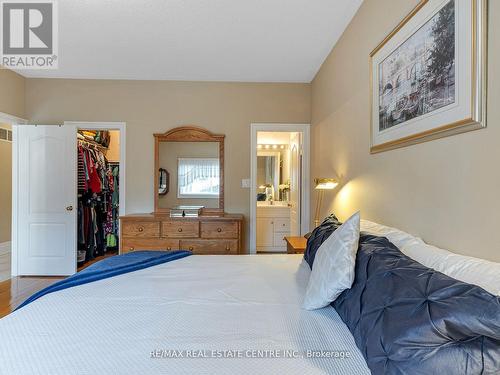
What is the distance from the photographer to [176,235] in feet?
11.0

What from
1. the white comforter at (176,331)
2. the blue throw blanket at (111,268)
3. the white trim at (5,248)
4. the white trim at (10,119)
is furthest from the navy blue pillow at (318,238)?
the white trim at (5,248)

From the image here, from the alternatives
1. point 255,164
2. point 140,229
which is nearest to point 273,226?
point 255,164

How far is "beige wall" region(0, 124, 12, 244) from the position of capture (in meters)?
4.13

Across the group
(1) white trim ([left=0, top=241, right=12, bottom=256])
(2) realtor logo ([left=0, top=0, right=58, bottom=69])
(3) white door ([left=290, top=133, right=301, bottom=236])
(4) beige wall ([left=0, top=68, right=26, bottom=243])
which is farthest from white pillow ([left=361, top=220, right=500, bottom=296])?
(1) white trim ([left=0, top=241, right=12, bottom=256])

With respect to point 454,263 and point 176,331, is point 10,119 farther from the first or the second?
point 454,263

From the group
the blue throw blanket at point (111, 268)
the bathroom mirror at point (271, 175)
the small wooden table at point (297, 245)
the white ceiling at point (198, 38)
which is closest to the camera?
the blue throw blanket at point (111, 268)

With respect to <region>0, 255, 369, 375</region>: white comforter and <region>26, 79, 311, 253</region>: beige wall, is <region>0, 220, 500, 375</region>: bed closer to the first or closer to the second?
<region>0, 255, 369, 375</region>: white comforter

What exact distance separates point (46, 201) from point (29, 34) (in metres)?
1.95

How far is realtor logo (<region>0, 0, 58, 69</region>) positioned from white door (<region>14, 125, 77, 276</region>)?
0.81 m

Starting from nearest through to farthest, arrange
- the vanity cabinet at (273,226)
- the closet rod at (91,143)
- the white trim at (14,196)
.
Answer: the white trim at (14,196) < the closet rod at (91,143) < the vanity cabinet at (273,226)

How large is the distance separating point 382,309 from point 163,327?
0.78m

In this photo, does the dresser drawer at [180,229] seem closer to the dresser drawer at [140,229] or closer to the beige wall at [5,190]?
the dresser drawer at [140,229]

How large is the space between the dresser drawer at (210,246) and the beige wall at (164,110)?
55 centimetres

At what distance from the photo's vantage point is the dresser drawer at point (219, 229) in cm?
336
